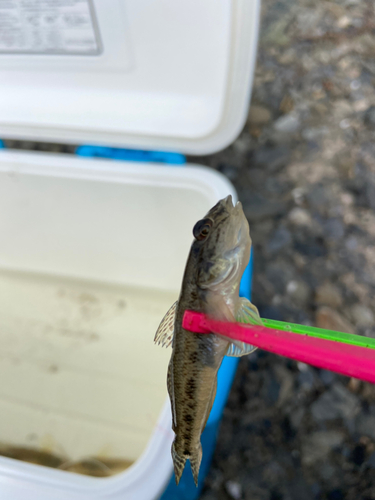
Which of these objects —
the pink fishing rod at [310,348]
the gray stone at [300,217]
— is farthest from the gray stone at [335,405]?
the pink fishing rod at [310,348]

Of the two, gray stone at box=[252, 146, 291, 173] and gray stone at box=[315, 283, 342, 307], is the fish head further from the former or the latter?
gray stone at box=[252, 146, 291, 173]

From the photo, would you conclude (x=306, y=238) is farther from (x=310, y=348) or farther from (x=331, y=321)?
(x=310, y=348)

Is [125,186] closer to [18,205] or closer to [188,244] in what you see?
[188,244]

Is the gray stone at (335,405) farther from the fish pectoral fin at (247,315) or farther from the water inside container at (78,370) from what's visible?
the fish pectoral fin at (247,315)

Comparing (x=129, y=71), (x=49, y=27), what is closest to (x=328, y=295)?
(x=129, y=71)

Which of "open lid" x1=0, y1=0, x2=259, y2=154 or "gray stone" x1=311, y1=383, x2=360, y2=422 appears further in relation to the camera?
"gray stone" x1=311, y1=383, x2=360, y2=422

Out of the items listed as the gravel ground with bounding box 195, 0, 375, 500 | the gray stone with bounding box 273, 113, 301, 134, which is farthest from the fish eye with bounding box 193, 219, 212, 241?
the gray stone with bounding box 273, 113, 301, 134
